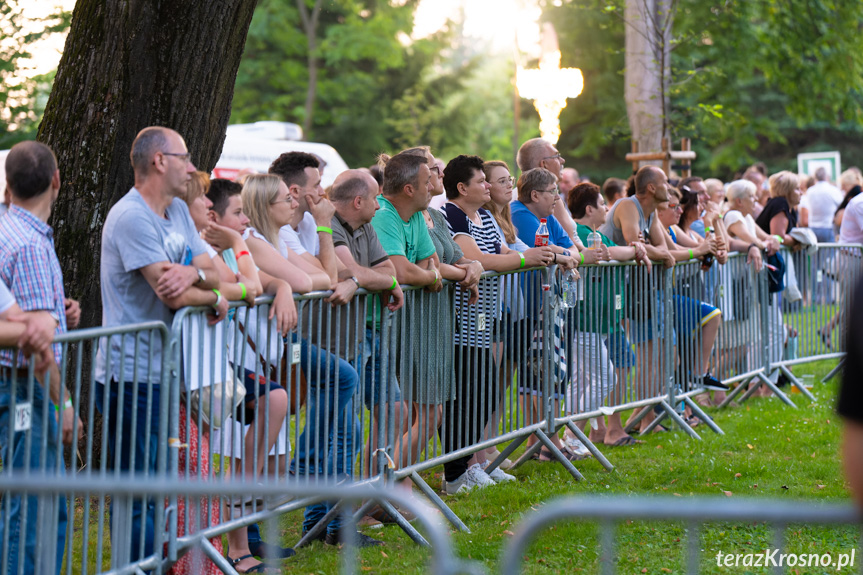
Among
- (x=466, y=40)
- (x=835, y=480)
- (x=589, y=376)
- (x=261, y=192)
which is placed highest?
(x=466, y=40)

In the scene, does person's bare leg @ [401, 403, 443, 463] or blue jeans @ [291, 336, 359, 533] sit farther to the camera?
person's bare leg @ [401, 403, 443, 463]

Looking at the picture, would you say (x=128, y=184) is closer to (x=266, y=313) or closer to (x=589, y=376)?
(x=266, y=313)

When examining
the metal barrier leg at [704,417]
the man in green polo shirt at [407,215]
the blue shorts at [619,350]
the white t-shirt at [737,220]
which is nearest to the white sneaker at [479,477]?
the man in green polo shirt at [407,215]

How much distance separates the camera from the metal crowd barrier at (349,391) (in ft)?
14.0

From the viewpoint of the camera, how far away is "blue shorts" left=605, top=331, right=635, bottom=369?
8.00 meters

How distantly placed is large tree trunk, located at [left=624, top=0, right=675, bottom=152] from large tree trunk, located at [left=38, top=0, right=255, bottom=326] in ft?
30.1

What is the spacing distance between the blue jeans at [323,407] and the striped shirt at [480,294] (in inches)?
46.3

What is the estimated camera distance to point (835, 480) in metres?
6.87

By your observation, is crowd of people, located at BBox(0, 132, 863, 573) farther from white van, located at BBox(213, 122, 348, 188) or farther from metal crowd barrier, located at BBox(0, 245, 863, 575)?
white van, located at BBox(213, 122, 348, 188)

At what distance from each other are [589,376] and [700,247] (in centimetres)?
213

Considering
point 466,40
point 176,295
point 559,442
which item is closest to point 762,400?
point 559,442

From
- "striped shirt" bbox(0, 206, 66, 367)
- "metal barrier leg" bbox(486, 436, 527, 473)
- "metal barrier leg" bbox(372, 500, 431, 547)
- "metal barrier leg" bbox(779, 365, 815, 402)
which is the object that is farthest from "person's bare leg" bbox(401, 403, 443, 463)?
"metal barrier leg" bbox(779, 365, 815, 402)

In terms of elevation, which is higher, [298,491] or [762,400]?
[298,491]

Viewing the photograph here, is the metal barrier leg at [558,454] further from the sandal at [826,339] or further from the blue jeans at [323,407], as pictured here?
the sandal at [826,339]
